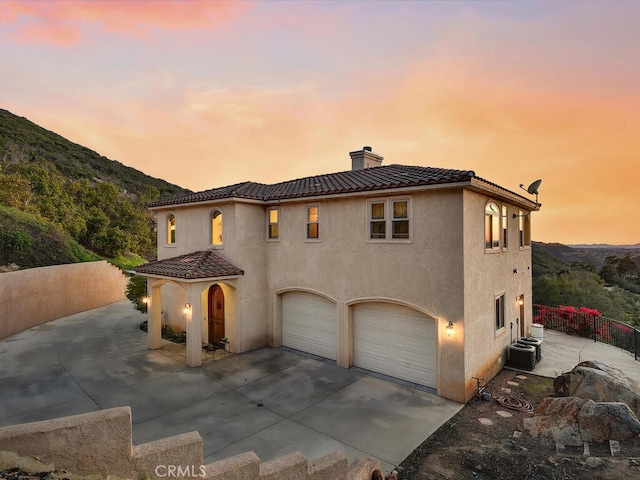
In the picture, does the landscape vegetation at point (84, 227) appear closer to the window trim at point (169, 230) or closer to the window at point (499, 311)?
the window trim at point (169, 230)

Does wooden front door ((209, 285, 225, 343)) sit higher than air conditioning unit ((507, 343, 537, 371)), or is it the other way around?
wooden front door ((209, 285, 225, 343))

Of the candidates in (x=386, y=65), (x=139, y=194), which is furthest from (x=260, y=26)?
(x=139, y=194)

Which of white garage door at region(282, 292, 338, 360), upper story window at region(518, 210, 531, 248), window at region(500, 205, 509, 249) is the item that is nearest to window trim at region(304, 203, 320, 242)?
white garage door at region(282, 292, 338, 360)

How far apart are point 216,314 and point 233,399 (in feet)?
19.0

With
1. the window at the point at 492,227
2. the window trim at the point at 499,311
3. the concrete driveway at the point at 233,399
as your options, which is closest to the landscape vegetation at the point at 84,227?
the concrete driveway at the point at 233,399

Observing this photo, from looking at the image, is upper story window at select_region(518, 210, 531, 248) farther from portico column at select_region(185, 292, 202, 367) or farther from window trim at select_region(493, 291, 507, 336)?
portico column at select_region(185, 292, 202, 367)

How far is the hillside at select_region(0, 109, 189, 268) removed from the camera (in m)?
21.1

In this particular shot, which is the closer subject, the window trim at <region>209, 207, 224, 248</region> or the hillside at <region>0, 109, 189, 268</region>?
the window trim at <region>209, 207, 224, 248</region>

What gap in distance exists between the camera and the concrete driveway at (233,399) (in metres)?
7.40

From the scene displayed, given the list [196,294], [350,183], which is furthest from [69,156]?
[350,183]

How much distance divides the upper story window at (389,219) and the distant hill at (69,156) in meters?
52.0

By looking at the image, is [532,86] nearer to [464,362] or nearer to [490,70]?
[490,70]

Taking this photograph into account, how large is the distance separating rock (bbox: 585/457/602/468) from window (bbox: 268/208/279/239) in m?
11.7

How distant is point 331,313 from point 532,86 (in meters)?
13.8
